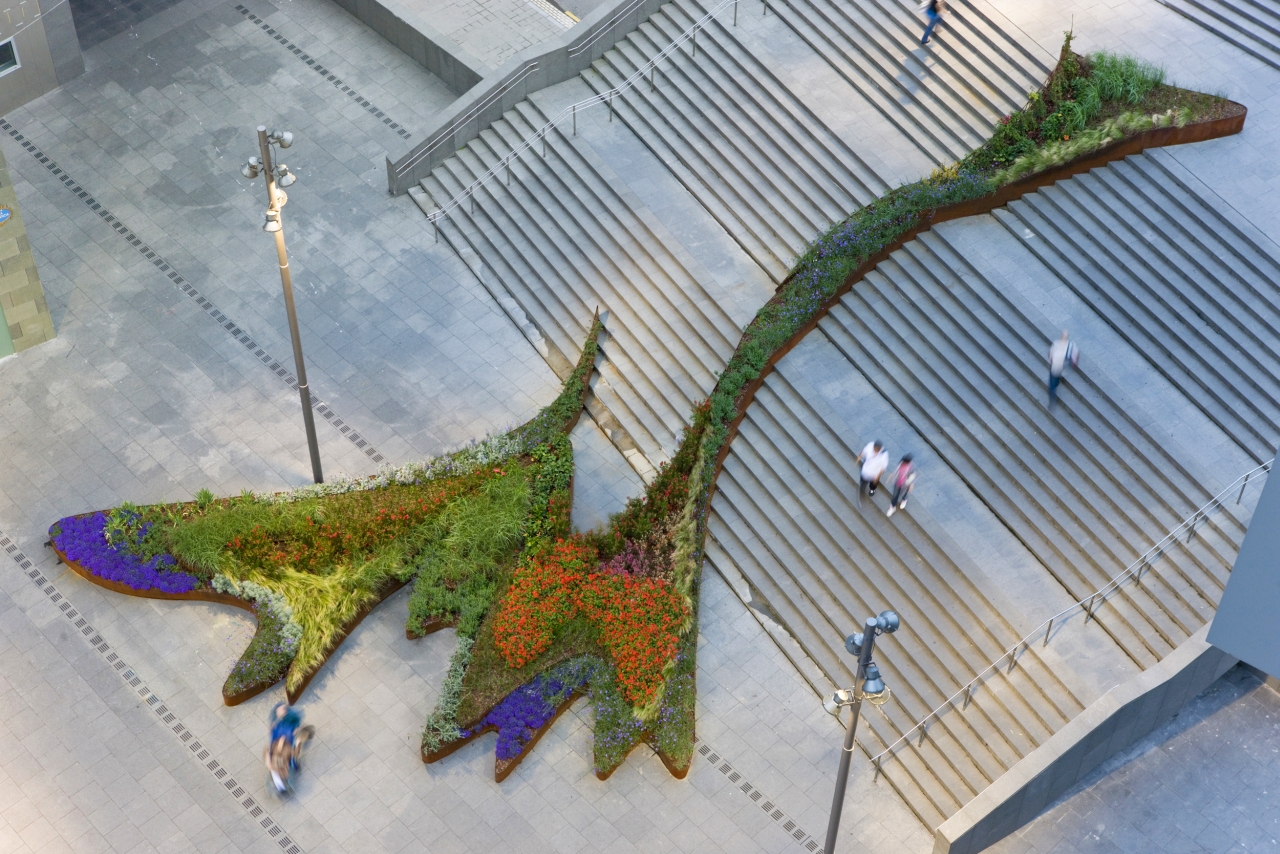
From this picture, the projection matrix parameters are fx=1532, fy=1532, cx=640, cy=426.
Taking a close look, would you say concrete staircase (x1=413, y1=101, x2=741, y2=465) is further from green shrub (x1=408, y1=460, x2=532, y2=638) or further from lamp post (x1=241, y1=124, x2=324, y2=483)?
lamp post (x1=241, y1=124, x2=324, y2=483)

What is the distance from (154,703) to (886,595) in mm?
9834

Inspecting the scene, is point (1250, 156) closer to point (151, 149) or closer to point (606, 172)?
point (606, 172)

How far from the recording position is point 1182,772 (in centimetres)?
1959

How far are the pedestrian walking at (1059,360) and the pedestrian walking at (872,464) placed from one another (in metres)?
2.55

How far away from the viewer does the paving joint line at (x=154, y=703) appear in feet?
62.5

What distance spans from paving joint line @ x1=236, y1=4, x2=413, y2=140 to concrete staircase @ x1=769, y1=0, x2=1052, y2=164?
7375 mm

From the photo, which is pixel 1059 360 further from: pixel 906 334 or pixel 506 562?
pixel 506 562

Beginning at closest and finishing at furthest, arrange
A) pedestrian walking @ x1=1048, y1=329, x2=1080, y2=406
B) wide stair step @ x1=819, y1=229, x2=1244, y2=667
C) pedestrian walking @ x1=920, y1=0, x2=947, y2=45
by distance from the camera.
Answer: wide stair step @ x1=819, y1=229, x2=1244, y2=667, pedestrian walking @ x1=1048, y1=329, x2=1080, y2=406, pedestrian walking @ x1=920, y1=0, x2=947, y2=45

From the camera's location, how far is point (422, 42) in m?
28.6

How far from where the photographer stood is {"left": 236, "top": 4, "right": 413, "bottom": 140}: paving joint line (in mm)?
28062

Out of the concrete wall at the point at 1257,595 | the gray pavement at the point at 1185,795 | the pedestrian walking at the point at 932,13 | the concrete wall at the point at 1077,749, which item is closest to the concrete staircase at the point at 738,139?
the pedestrian walking at the point at 932,13

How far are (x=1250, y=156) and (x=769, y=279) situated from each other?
25.4 ft

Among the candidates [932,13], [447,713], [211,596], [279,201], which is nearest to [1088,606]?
[447,713]

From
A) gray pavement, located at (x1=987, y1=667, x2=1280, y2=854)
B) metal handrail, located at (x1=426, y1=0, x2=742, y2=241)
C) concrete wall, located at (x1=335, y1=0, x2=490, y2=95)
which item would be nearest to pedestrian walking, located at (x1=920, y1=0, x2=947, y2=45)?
metal handrail, located at (x1=426, y1=0, x2=742, y2=241)
